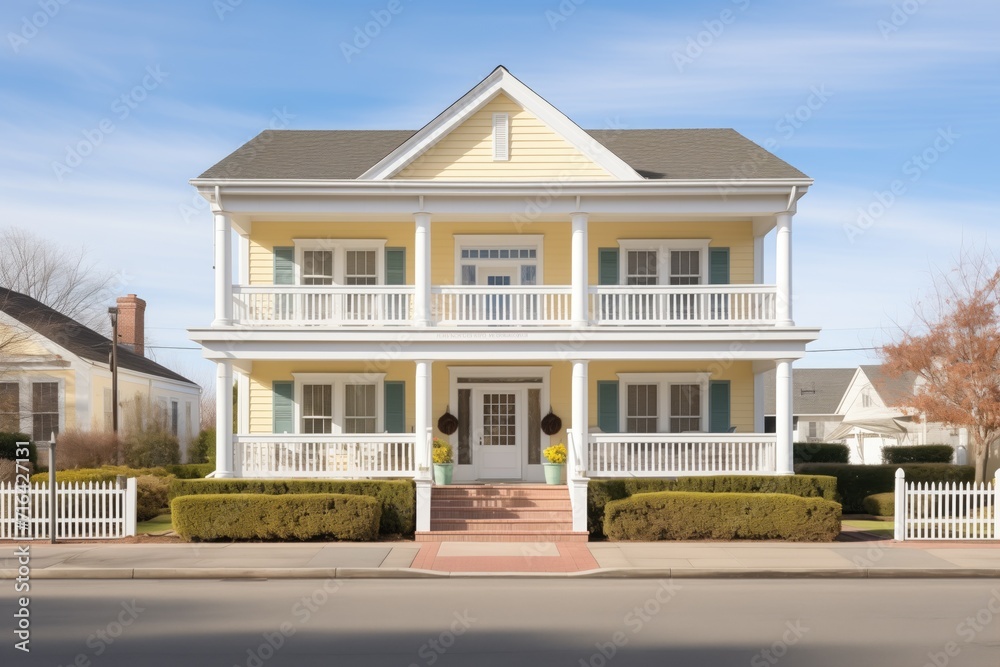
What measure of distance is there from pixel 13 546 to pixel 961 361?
837 inches

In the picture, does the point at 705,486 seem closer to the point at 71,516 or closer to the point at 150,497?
the point at 71,516

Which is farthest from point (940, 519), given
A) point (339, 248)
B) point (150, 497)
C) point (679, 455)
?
point (150, 497)

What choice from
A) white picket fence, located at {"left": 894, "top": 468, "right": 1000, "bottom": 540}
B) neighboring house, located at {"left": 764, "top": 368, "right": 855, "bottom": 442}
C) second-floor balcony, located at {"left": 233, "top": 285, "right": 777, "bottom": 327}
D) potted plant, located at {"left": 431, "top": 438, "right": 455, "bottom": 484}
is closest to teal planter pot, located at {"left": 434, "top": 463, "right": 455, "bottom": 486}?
potted plant, located at {"left": 431, "top": 438, "right": 455, "bottom": 484}

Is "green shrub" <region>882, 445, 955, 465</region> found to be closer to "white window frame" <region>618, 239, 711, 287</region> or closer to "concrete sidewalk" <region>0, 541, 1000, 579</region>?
"white window frame" <region>618, 239, 711, 287</region>

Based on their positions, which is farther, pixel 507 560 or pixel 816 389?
pixel 816 389

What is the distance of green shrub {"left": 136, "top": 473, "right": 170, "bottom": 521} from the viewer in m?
21.9

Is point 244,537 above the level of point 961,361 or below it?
below

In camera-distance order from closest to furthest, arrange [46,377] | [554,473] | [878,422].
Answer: [554,473] → [46,377] → [878,422]

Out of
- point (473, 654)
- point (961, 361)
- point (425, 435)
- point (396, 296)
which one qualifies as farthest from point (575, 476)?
point (961, 361)

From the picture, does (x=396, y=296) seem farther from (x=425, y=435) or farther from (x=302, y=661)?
(x=302, y=661)

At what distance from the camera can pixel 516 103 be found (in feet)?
67.2

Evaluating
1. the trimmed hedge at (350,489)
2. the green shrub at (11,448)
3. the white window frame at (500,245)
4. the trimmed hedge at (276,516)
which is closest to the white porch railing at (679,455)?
the trimmed hedge at (350,489)

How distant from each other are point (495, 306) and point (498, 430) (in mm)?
3246

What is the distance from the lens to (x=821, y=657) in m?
8.41
